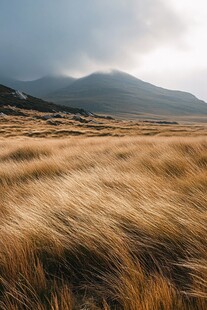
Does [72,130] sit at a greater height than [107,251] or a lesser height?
lesser

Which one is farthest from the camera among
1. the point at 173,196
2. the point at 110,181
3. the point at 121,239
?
the point at 110,181

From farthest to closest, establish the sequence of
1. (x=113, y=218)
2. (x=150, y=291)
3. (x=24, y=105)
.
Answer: (x=24, y=105)
(x=113, y=218)
(x=150, y=291)

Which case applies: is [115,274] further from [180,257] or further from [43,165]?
[43,165]

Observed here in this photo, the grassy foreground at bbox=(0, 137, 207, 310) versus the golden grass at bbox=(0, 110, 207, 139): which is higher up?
the grassy foreground at bbox=(0, 137, 207, 310)

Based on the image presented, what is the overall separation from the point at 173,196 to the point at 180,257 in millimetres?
1039

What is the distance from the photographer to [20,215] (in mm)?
2467

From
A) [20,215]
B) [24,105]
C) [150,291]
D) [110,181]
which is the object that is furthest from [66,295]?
[24,105]

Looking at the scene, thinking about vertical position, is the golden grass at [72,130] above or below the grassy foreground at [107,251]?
below

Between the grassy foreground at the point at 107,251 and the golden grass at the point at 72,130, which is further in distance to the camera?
the golden grass at the point at 72,130

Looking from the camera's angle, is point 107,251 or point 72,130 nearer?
point 107,251

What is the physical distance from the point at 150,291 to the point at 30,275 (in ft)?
2.31

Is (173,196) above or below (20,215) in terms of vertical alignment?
above

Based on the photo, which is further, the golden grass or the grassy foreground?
the golden grass

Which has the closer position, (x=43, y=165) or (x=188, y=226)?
(x=188, y=226)
